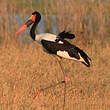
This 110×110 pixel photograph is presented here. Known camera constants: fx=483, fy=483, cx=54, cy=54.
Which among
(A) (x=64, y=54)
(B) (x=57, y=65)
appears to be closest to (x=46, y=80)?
(A) (x=64, y=54)

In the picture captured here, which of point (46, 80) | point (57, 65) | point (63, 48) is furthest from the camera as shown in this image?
point (57, 65)

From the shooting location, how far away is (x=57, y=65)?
310 inches

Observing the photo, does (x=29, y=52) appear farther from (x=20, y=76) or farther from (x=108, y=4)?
(x=108, y=4)

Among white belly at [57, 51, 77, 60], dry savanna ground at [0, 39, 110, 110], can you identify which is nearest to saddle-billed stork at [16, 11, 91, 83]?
→ white belly at [57, 51, 77, 60]

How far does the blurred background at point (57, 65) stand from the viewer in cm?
568

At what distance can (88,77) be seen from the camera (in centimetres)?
715

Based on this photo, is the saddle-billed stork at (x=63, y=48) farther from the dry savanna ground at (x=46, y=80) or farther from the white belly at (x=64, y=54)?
the dry savanna ground at (x=46, y=80)

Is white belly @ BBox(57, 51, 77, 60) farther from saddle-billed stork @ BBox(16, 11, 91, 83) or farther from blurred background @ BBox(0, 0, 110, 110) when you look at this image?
blurred background @ BBox(0, 0, 110, 110)

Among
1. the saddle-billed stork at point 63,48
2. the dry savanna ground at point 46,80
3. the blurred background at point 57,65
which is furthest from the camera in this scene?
the saddle-billed stork at point 63,48

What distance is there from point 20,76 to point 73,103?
143 centimetres

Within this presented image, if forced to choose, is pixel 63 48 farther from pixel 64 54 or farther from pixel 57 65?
pixel 57 65

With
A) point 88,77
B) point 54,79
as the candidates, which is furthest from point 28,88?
point 88,77

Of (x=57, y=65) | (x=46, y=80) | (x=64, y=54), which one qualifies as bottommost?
(x=46, y=80)

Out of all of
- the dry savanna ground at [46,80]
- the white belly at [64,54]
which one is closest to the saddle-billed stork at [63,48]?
the white belly at [64,54]
